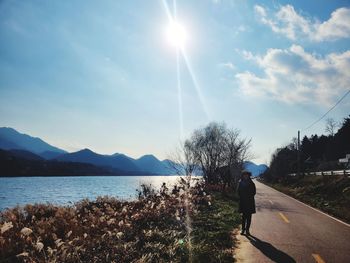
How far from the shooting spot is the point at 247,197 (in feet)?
39.6

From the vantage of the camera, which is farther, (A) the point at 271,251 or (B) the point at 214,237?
(B) the point at 214,237

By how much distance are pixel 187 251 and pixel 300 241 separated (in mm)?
4112

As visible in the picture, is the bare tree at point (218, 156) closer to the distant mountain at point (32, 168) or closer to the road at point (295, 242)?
the road at point (295, 242)

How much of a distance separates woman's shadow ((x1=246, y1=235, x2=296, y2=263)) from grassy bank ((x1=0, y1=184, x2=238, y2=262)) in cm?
76

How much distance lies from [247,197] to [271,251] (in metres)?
3.18

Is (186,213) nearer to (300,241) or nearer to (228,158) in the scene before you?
(300,241)

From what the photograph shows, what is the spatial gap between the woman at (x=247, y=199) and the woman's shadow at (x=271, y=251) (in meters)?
1.14

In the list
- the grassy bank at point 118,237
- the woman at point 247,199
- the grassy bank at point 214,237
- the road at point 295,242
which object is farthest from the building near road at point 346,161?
the woman at point 247,199

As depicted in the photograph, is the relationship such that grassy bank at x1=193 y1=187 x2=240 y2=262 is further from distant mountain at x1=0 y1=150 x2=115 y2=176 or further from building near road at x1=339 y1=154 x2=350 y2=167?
distant mountain at x1=0 y1=150 x2=115 y2=176

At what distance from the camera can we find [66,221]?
11.5m

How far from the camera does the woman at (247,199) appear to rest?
12.0m

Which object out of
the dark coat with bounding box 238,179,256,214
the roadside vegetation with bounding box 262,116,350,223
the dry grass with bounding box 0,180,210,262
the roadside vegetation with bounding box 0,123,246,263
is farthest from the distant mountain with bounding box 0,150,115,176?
the dark coat with bounding box 238,179,256,214

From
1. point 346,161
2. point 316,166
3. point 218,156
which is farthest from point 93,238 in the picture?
point 316,166

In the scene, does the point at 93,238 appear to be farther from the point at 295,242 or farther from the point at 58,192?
the point at 58,192
